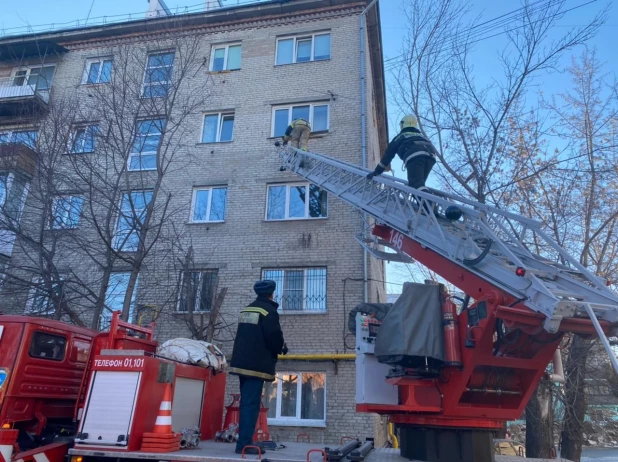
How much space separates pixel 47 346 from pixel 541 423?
28.0 feet

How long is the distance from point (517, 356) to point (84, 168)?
1058 cm

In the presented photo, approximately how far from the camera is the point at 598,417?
1346 centimetres

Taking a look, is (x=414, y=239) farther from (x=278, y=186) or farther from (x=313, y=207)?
(x=278, y=186)

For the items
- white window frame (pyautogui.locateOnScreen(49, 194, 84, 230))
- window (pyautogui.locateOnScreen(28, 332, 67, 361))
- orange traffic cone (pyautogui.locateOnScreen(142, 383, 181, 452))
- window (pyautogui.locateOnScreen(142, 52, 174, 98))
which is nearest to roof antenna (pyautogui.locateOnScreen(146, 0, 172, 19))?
window (pyautogui.locateOnScreen(142, 52, 174, 98))

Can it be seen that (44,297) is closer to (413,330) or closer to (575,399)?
(413,330)

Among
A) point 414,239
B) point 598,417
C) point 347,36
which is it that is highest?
point 347,36

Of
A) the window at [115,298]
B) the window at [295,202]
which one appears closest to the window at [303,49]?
the window at [295,202]

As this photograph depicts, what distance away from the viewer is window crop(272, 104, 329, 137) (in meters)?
14.3

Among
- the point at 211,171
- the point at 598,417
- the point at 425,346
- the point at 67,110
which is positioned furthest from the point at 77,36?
the point at 598,417

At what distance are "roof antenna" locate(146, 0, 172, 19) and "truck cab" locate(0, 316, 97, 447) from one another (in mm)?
16040

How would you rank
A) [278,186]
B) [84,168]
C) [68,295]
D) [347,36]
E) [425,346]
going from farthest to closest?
[347,36] → [278,186] → [84,168] → [68,295] → [425,346]

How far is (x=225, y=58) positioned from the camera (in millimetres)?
16344

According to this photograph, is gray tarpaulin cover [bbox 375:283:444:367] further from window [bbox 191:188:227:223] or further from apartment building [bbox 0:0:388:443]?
window [bbox 191:188:227:223]

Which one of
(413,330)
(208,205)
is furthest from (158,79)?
(413,330)
